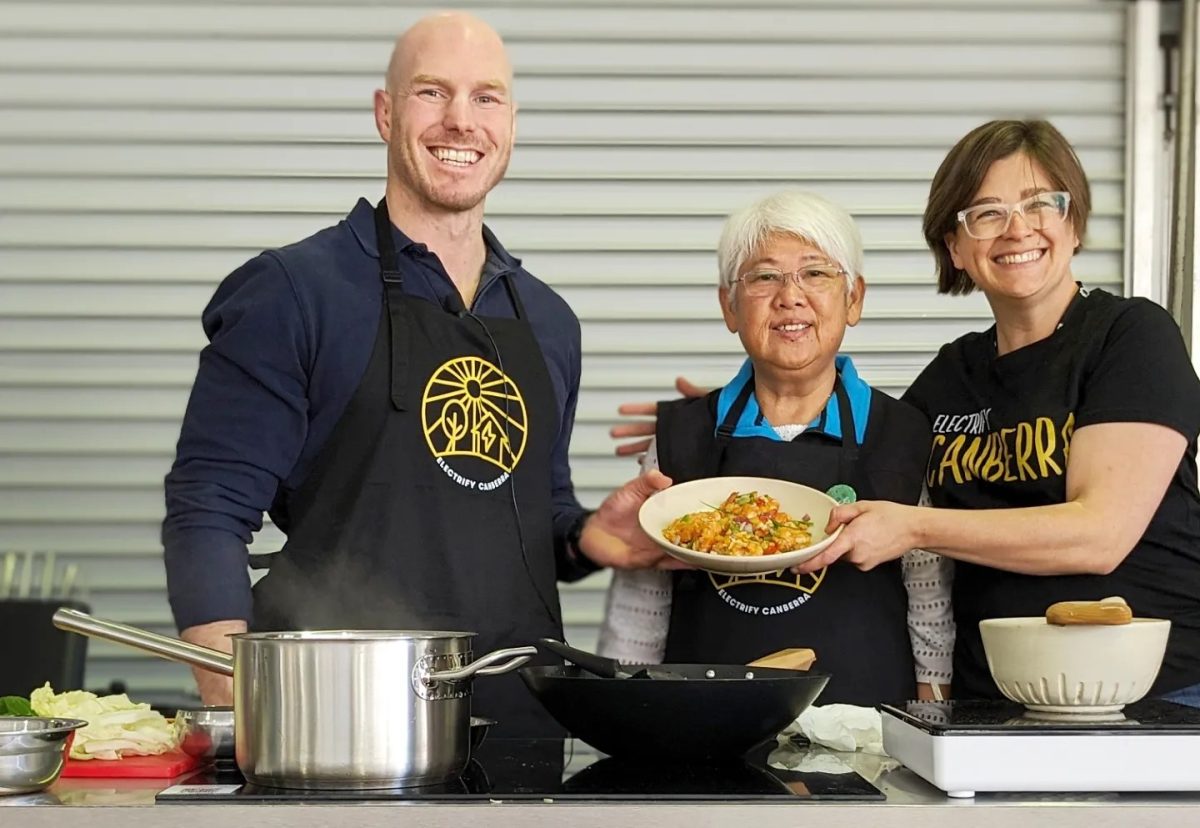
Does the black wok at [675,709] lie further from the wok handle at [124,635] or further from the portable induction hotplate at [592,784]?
the wok handle at [124,635]

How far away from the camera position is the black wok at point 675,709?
151cm

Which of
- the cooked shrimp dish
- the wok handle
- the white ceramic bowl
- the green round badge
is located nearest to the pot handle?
the wok handle

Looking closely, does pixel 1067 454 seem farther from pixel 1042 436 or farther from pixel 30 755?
pixel 30 755

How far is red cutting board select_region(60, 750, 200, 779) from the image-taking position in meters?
1.53

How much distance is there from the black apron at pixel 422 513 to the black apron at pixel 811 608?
Answer: 287 mm

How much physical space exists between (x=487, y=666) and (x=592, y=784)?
165 mm

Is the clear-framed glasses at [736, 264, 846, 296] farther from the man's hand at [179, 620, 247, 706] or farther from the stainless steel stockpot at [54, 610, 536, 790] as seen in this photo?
the stainless steel stockpot at [54, 610, 536, 790]

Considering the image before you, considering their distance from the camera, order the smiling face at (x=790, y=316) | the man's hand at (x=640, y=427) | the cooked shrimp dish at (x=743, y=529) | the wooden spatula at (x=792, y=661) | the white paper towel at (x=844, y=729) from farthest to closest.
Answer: the man's hand at (x=640, y=427)
the smiling face at (x=790, y=316)
the cooked shrimp dish at (x=743, y=529)
the wooden spatula at (x=792, y=661)
the white paper towel at (x=844, y=729)

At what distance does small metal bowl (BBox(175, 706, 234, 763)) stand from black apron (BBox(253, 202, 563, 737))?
0.73 meters

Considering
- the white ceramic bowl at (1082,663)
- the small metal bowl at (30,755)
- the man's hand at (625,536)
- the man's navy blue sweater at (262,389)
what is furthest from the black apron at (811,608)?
the small metal bowl at (30,755)

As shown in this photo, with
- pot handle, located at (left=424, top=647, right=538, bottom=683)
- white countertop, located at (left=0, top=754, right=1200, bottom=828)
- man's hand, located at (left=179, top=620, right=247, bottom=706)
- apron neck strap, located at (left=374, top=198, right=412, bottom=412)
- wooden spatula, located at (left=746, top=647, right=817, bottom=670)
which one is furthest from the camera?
apron neck strap, located at (left=374, top=198, right=412, bottom=412)

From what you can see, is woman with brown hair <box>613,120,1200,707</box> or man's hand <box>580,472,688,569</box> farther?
man's hand <box>580,472,688,569</box>

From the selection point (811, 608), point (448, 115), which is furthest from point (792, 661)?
point (448, 115)

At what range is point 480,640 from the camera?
2391 mm
